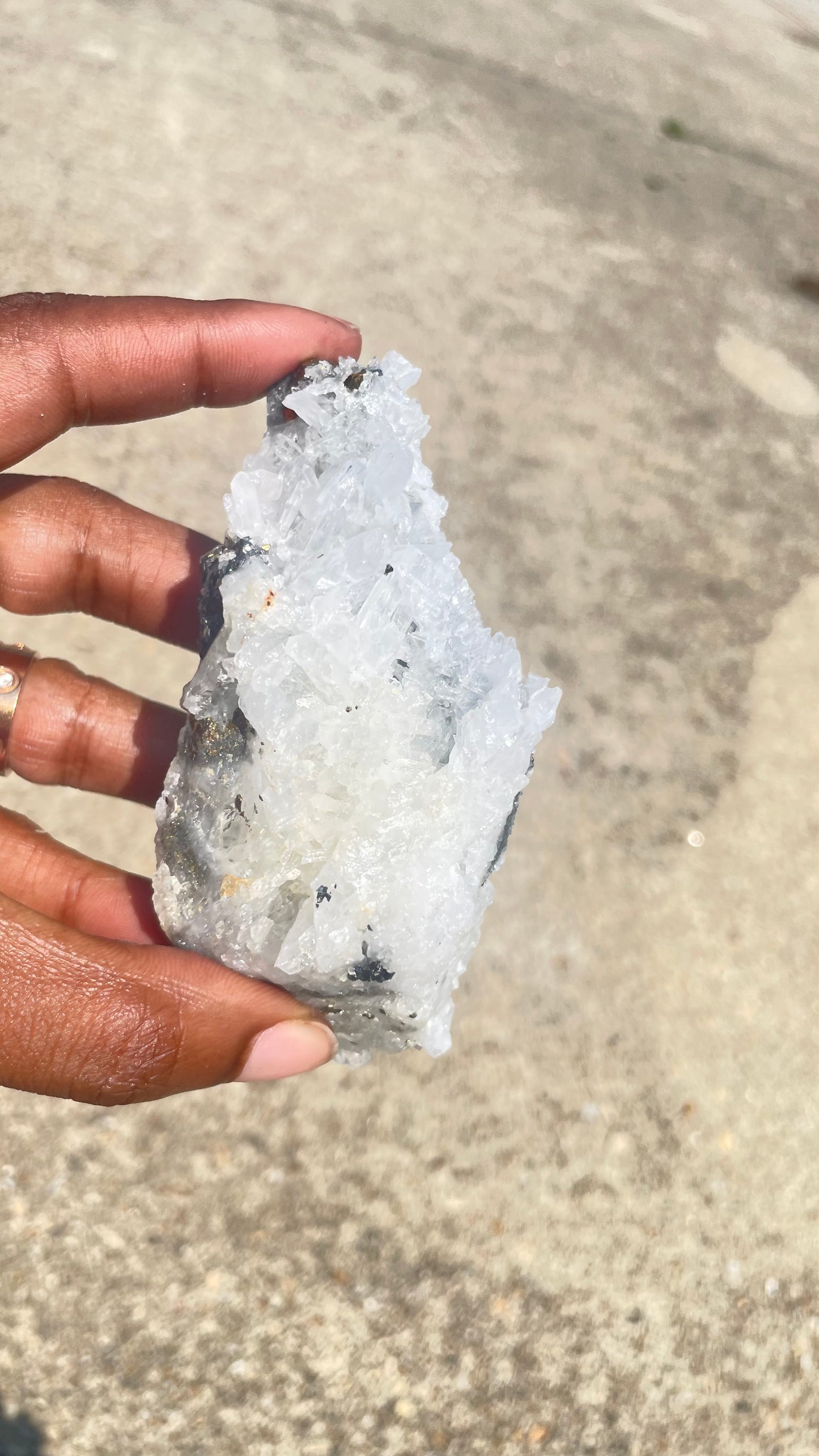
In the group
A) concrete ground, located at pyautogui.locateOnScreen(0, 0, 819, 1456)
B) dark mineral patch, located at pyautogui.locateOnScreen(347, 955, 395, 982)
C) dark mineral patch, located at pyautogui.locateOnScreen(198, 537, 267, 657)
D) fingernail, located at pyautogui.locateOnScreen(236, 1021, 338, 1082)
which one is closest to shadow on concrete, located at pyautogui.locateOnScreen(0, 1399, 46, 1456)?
concrete ground, located at pyautogui.locateOnScreen(0, 0, 819, 1456)

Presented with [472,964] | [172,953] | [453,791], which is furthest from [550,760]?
[172,953]

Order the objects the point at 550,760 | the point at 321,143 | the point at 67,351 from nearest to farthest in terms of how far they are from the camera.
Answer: the point at 67,351, the point at 550,760, the point at 321,143

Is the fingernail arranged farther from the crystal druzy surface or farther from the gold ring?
the gold ring

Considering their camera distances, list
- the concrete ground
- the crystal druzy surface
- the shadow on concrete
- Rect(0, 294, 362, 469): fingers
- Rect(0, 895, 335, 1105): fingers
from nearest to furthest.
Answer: Rect(0, 895, 335, 1105): fingers
the crystal druzy surface
Rect(0, 294, 362, 469): fingers
the shadow on concrete
the concrete ground

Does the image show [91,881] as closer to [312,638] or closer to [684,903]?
[312,638]

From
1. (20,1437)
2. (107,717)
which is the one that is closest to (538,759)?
(107,717)

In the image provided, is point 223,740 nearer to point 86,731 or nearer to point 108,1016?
point 108,1016

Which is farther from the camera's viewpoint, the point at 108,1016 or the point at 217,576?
the point at 217,576
